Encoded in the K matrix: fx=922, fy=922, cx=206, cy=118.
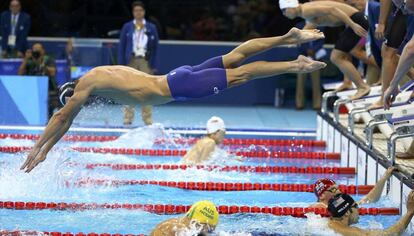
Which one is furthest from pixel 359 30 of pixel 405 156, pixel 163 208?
pixel 163 208

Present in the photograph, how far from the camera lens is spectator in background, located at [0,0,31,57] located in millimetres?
13797

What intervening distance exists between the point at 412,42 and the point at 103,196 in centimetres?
289

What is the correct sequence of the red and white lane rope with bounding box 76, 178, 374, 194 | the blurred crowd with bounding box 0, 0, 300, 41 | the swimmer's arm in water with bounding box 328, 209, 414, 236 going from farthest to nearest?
the blurred crowd with bounding box 0, 0, 300, 41, the red and white lane rope with bounding box 76, 178, 374, 194, the swimmer's arm in water with bounding box 328, 209, 414, 236

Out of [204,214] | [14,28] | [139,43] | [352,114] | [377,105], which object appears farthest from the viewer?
[14,28]

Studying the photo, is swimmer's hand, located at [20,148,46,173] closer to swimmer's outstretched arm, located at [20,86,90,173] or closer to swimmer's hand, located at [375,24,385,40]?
swimmer's outstretched arm, located at [20,86,90,173]

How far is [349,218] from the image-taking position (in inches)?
233

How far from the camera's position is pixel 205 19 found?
15.1 metres

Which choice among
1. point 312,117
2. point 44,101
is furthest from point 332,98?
point 44,101

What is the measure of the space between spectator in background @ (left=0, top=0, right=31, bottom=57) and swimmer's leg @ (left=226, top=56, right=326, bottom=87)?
7804 mm

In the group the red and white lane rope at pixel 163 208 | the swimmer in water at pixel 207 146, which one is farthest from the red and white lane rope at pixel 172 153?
the red and white lane rope at pixel 163 208

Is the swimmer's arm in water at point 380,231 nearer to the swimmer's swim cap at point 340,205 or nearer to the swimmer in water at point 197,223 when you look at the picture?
the swimmer's swim cap at point 340,205

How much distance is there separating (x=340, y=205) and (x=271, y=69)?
1.17 meters

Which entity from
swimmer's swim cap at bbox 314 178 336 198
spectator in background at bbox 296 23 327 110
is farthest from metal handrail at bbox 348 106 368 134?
spectator in background at bbox 296 23 327 110

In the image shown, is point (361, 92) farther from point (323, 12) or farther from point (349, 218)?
point (349, 218)
